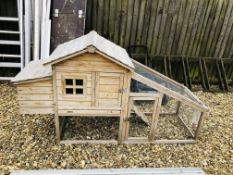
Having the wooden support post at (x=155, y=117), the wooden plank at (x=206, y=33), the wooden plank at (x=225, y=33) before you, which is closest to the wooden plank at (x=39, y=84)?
the wooden support post at (x=155, y=117)

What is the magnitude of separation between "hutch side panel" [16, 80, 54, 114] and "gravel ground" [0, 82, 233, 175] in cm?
81

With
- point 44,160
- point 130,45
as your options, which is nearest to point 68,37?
point 130,45

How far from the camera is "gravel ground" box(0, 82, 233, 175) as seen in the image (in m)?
4.56

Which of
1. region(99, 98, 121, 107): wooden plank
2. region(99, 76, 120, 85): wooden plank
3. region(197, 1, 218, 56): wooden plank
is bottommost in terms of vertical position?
region(99, 98, 121, 107): wooden plank

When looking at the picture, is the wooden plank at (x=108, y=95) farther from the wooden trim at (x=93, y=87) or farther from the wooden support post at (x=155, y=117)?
the wooden support post at (x=155, y=117)

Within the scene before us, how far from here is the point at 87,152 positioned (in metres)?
4.82

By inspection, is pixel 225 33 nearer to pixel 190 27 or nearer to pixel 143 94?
pixel 190 27

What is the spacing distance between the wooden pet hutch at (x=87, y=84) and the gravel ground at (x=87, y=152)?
1.38 ft

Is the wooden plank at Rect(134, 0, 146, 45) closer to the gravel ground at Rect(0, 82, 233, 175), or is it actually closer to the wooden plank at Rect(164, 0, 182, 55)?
the wooden plank at Rect(164, 0, 182, 55)

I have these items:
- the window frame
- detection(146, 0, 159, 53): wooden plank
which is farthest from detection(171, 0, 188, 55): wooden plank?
the window frame

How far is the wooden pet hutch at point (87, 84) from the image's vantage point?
4117 millimetres

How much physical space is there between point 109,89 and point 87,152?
1.35 m

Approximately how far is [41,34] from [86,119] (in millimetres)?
2475

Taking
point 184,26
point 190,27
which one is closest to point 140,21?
point 184,26
